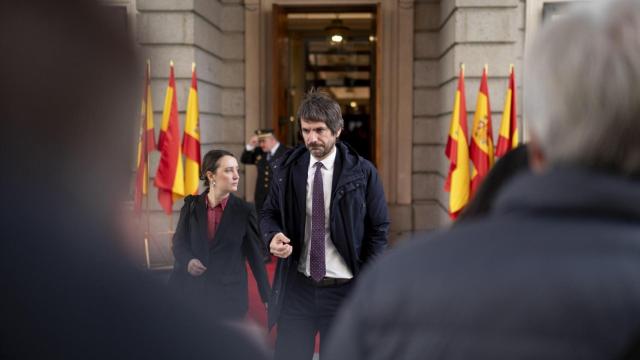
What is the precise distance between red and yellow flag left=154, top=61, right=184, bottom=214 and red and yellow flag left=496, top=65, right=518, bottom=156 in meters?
3.46

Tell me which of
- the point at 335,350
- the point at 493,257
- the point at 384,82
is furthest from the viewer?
the point at 384,82

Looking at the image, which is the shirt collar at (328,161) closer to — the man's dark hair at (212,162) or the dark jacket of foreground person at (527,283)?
the man's dark hair at (212,162)

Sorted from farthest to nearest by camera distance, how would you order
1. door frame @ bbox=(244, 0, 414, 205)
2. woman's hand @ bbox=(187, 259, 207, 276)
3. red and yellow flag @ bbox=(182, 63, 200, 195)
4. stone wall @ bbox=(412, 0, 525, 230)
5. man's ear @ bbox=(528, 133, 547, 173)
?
door frame @ bbox=(244, 0, 414, 205) < stone wall @ bbox=(412, 0, 525, 230) < red and yellow flag @ bbox=(182, 63, 200, 195) < woman's hand @ bbox=(187, 259, 207, 276) < man's ear @ bbox=(528, 133, 547, 173)

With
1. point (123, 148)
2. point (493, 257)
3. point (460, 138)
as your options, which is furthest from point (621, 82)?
point (460, 138)

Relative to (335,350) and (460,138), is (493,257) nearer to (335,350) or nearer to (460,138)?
(335,350)

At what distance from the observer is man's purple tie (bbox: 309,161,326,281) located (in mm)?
3137

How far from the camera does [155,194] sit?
764 centimetres

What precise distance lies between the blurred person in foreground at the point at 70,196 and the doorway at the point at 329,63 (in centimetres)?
334

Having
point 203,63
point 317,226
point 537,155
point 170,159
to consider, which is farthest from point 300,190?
point 203,63

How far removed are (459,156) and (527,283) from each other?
635 centimetres

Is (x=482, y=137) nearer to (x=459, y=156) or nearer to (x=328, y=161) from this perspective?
(x=459, y=156)

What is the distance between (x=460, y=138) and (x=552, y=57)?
20.6 ft

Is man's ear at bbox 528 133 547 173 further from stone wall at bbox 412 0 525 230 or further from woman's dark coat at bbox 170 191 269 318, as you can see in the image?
stone wall at bbox 412 0 525 230

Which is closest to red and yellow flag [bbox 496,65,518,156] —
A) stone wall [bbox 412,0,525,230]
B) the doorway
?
stone wall [bbox 412,0,525,230]
